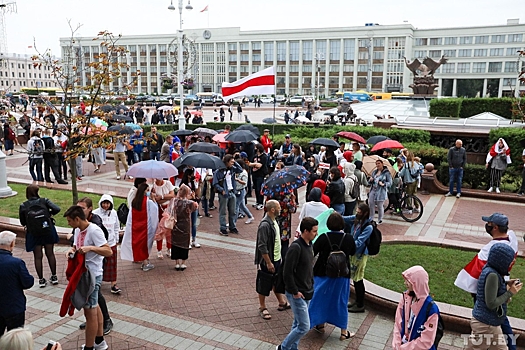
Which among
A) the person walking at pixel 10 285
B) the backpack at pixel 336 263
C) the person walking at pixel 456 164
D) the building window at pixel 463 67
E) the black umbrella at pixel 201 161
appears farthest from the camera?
the building window at pixel 463 67

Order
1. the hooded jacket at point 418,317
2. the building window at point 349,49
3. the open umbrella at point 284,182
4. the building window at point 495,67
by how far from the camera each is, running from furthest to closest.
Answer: the building window at point 349,49, the building window at point 495,67, the open umbrella at point 284,182, the hooded jacket at point 418,317

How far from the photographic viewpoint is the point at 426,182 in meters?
14.2

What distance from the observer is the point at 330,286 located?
221 inches

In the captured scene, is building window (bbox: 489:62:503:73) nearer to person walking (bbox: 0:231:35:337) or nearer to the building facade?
the building facade

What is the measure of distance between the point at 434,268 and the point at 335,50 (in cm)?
9910

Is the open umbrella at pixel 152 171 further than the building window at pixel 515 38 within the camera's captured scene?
No

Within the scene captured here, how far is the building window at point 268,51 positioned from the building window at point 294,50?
4769mm

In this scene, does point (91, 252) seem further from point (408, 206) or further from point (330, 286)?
point (408, 206)

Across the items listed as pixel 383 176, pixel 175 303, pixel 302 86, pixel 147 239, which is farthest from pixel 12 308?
pixel 302 86

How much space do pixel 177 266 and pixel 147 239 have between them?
27.8 inches

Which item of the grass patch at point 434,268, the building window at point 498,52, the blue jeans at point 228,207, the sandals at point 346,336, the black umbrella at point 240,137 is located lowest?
the sandals at point 346,336

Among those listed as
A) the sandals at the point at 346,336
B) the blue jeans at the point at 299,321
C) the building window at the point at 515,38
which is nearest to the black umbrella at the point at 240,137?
the sandals at the point at 346,336

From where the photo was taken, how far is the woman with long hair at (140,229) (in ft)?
25.0

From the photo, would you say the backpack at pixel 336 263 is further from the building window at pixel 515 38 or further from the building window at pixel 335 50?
the building window at pixel 515 38
